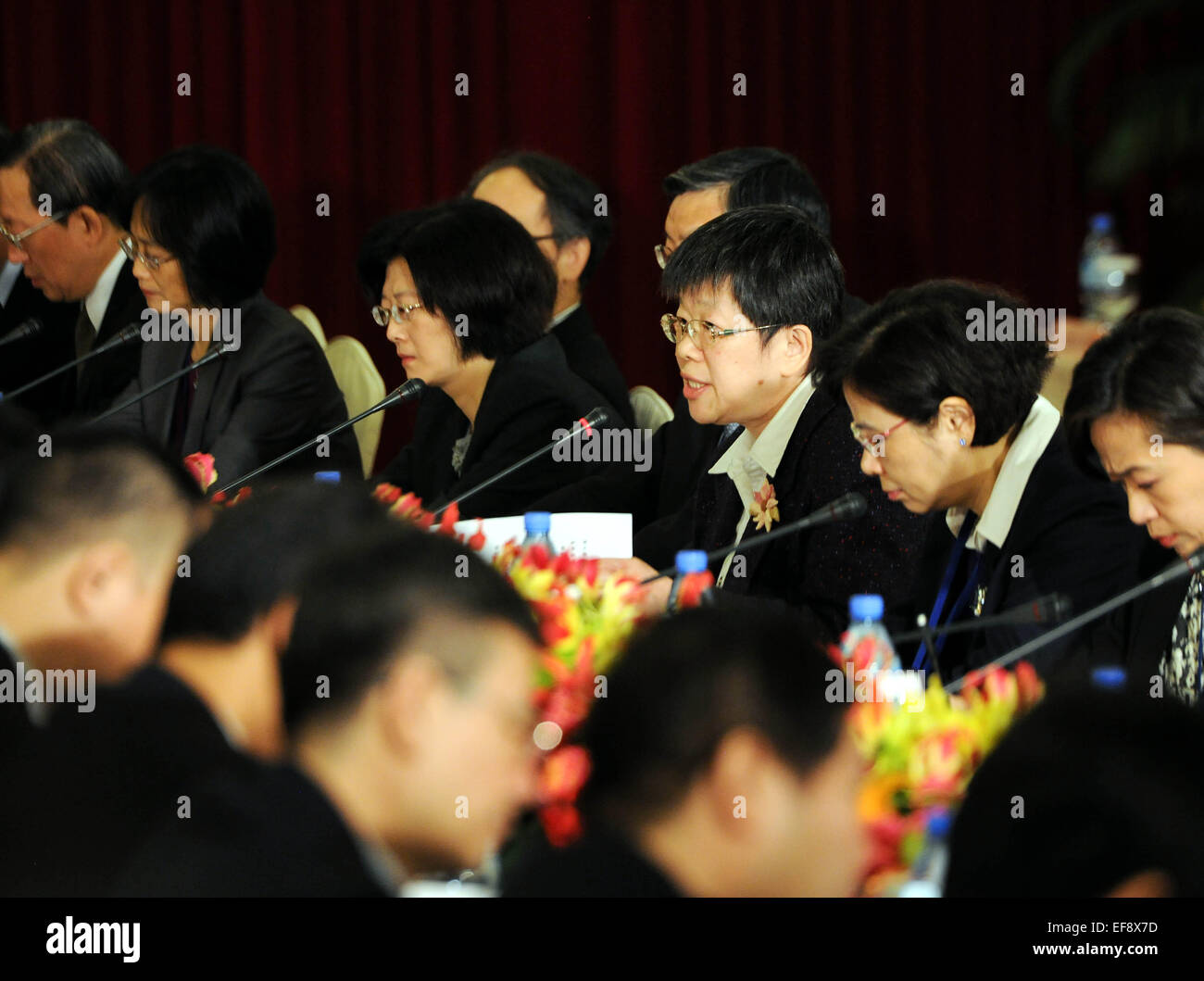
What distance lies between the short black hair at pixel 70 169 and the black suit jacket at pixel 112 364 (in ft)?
0.69

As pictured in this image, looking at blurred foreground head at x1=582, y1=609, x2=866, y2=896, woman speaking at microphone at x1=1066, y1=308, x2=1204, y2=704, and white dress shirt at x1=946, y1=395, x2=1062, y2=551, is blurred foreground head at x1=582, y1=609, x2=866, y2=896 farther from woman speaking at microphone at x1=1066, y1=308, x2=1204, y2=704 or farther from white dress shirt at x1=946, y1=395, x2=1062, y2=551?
white dress shirt at x1=946, y1=395, x2=1062, y2=551

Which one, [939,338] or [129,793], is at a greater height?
[939,338]

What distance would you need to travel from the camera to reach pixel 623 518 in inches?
86.4

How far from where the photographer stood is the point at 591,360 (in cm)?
323

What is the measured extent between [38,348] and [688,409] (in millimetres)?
1860

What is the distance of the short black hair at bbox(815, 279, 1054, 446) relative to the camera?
6.23 ft

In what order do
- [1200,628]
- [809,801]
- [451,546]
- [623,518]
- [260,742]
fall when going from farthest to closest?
[623,518] < [1200,628] < [260,742] < [451,546] < [809,801]

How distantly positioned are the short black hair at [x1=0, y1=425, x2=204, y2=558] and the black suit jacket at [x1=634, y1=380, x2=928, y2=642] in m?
0.79

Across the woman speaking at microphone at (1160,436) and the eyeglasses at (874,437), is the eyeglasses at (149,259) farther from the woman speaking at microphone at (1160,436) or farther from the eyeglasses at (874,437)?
the woman speaking at microphone at (1160,436)

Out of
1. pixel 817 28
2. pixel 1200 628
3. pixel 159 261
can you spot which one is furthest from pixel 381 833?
pixel 817 28

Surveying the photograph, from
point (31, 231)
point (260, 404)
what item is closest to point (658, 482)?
point (260, 404)

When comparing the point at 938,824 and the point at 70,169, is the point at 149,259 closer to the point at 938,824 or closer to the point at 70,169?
the point at 70,169

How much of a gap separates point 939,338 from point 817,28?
2370 millimetres
